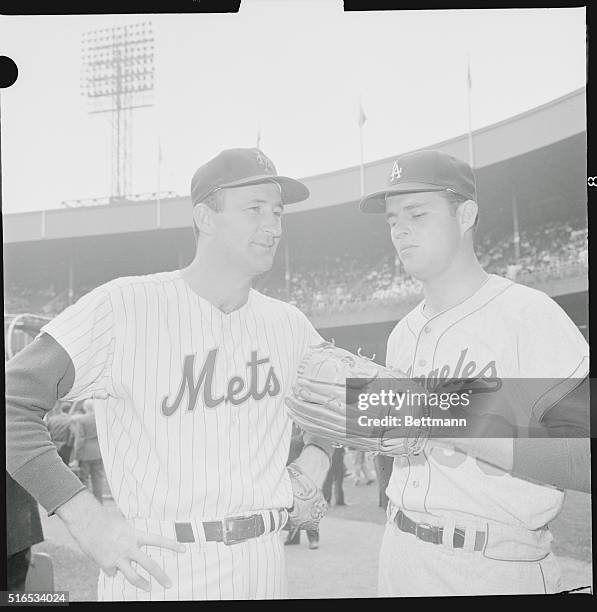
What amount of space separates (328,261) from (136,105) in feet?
3.00

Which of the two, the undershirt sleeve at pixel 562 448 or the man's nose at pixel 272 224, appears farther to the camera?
the man's nose at pixel 272 224

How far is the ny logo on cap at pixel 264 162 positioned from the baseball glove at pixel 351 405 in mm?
644

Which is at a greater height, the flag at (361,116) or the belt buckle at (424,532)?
the flag at (361,116)

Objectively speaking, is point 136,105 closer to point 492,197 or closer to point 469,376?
point 492,197

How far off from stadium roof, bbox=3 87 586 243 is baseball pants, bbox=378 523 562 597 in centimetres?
116

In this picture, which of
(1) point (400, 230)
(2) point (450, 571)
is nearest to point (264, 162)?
(1) point (400, 230)

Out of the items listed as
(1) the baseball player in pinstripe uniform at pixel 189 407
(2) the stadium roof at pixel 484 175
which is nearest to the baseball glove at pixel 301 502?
(1) the baseball player in pinstripe uniform at pixel 189 407

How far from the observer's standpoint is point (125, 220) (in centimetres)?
227

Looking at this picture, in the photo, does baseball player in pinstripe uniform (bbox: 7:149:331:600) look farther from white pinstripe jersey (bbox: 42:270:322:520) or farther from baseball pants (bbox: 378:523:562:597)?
baseball pants (bbox: 378:523:562:597)

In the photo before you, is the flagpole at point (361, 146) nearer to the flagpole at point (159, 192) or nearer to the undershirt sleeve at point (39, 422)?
the flagpole at point (159, 192)

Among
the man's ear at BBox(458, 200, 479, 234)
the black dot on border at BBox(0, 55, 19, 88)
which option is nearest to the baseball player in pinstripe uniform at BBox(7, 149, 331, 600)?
the man's ear at BBox(458, 200, 479, 234)

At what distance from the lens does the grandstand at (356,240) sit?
213 cm

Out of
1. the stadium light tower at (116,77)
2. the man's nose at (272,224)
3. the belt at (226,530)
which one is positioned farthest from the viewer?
the stadium light tower at (116,77)

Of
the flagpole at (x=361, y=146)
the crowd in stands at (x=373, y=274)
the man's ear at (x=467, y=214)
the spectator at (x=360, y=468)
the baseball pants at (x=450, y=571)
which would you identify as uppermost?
the flagpole at (x=361, y=146)
